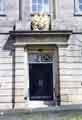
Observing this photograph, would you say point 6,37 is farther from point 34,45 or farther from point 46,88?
point 46,88

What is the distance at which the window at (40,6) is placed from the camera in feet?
50.0

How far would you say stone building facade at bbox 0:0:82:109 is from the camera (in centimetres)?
1448

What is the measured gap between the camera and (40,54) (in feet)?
49.6

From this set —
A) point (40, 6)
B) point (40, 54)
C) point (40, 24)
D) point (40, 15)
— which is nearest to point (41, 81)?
point (40, 54)

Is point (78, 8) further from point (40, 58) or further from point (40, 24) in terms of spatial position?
point (40, 58)

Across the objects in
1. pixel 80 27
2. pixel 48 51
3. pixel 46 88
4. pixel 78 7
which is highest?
pixel 78 7

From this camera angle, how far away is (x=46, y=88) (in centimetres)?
1514

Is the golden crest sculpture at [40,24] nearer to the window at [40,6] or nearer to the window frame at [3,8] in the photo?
the window at [40,6]

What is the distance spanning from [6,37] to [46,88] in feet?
11.2

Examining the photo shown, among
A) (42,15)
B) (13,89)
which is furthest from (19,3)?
(13,89)

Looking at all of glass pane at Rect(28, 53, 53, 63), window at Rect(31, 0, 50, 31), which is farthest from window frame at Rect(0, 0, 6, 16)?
glass pane at Rect(28, 53, 53, 63)

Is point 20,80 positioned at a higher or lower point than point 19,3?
lower

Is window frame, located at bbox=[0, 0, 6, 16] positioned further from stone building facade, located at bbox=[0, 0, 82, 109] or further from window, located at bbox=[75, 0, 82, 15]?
window, located at bbox=[75, 0, 82, 15]

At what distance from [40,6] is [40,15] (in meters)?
0.67
